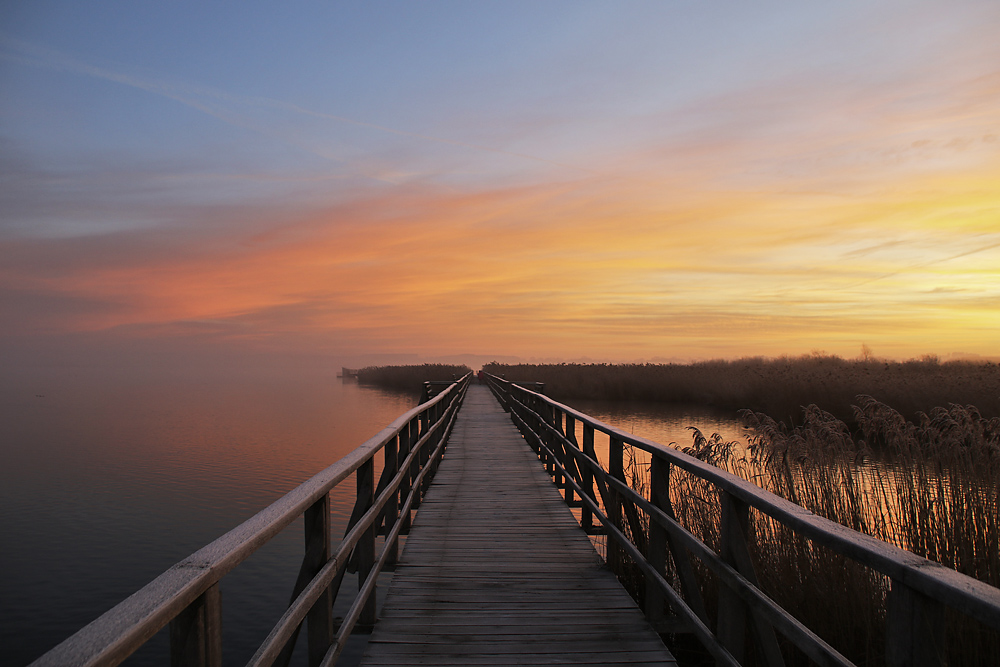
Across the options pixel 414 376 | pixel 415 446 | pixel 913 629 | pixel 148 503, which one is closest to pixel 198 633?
pixel 913 629

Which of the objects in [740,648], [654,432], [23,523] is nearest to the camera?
[740,648]

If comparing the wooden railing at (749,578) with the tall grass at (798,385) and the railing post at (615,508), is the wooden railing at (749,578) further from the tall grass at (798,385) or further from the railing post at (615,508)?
the tall grass at (798,385)

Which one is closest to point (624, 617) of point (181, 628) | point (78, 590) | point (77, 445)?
point (181, 628)

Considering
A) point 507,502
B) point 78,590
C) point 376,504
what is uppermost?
point 376,504

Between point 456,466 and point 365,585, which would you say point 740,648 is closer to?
point 365,585

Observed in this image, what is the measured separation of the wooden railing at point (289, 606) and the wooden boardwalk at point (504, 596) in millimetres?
413

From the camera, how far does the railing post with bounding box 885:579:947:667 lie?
5.32ft

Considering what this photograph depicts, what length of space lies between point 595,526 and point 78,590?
8.94 m

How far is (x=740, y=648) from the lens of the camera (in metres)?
2.84

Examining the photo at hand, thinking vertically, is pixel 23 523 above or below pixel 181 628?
below

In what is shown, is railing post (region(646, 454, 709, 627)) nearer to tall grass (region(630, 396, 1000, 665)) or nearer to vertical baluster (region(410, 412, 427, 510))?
tall grass (region(630, 396, 1000, 665))

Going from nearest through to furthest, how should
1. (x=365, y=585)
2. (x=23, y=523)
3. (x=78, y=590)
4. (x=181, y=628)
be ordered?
1. (x=181, y=628)
2. (x=365, y=585)
3. (x=78, y=590)
4. (x=23, y=523)

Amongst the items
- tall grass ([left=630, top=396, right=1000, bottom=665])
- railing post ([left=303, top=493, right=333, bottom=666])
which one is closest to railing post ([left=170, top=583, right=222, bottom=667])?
railing post ([left=303, top=493, right=333, bottom=666])

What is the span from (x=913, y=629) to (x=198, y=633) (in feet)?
6.28
